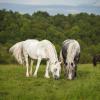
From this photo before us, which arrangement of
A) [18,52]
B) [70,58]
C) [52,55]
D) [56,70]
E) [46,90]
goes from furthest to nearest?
1. [18,52]
2. [52,55]
3. [70,58]
4. [56,70]
5. [46,90]

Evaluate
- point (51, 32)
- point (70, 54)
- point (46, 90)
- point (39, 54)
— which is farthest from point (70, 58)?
point (51, 32)

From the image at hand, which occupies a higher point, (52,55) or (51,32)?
(52,55)

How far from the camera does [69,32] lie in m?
53.8

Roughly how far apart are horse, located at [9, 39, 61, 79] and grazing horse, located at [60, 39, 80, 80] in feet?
1.79

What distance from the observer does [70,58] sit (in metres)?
16.6

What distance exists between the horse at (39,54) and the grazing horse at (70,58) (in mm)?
545

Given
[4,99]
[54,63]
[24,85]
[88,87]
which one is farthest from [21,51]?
[4,99]

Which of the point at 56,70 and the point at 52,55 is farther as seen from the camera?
the point at 52,55

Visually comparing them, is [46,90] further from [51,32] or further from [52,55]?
[51,32]

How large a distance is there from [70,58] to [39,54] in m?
1.57

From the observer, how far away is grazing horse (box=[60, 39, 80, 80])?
53.9 ft

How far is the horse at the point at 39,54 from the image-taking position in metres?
16.2

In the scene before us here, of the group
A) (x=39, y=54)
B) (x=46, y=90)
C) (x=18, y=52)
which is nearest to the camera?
(x=46, y=90)

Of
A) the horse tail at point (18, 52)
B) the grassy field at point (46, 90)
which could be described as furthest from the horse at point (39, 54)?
the grassy field at point (46, 90)
